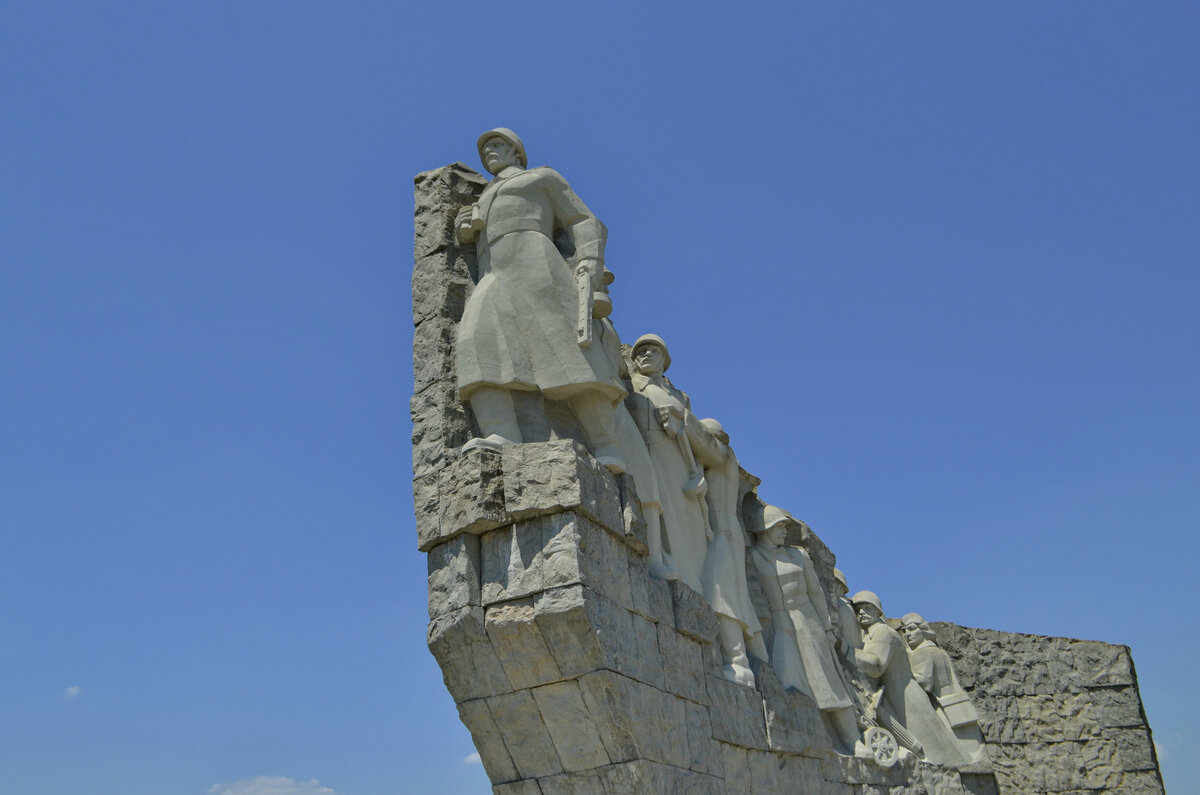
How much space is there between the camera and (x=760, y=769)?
6.62 meters

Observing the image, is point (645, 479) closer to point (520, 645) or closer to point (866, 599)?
point (520, 645)

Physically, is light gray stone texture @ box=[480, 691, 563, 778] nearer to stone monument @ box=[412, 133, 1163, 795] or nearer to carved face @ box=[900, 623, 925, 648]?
stone monument @ box=[412, 133, 1163, 795]

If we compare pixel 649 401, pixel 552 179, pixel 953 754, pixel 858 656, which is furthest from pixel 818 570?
pixel 552 179

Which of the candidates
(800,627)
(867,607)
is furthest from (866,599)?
(800,627)

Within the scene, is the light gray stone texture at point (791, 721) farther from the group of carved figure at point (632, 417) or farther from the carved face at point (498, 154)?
the carved face at point (498, 154)

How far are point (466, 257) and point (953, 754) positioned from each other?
5.93m

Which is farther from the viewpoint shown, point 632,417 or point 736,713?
point 632,417

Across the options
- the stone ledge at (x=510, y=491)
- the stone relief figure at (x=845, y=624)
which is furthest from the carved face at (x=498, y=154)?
the stone relief figure at (x=845, y=624)

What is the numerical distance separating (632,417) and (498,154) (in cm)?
180

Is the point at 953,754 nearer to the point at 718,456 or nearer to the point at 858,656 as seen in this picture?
the point at 858,656

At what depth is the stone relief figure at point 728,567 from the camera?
6980mm

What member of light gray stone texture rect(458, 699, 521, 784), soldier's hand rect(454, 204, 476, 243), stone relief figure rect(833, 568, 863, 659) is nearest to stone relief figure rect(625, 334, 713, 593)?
soldier's hand rect(454, 204, 476, 243)

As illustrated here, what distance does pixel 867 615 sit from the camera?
10.2 meters

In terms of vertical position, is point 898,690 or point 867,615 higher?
point 867,615
